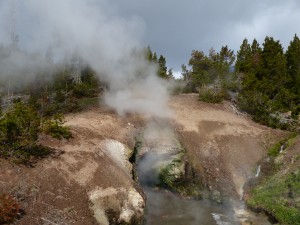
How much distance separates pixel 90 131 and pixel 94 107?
627cm

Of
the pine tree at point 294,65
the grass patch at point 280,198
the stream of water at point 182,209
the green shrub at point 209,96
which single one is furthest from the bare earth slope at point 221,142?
the pine tree at point 294,65

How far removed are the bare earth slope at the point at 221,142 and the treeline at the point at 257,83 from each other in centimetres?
193

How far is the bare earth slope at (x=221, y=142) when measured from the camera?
23.5m

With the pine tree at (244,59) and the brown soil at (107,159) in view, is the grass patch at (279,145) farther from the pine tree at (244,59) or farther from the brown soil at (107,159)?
the pine tree at (244,59)

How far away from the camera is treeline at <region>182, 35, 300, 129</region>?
32.6 m

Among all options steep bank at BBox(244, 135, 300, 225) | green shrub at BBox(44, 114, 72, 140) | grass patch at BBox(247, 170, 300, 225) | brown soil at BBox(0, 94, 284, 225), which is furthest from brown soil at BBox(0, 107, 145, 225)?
steep bank at BBox(244, 135, 300, 225)

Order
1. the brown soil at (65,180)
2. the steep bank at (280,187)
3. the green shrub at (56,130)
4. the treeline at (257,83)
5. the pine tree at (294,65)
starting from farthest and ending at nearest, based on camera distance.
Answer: the pine tree at (294,65) < the treeline at (257,83) < the green shrub at (56,130) < the steep bank at (280,187) < the brown soil at (65,180)

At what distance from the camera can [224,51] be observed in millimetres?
45312

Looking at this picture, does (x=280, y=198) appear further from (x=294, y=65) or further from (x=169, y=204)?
(x=294, y=65)

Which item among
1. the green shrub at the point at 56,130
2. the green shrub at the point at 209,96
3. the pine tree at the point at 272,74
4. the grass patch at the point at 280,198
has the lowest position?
A: the grass patch at the point at 280,198

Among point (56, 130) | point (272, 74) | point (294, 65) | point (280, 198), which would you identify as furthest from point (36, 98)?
point (294, 65)

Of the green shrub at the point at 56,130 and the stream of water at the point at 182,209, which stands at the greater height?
the green shrub at the point at 56,130

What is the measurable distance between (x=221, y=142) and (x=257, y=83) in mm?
11841

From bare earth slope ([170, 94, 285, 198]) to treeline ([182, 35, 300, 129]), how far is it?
1933mm
